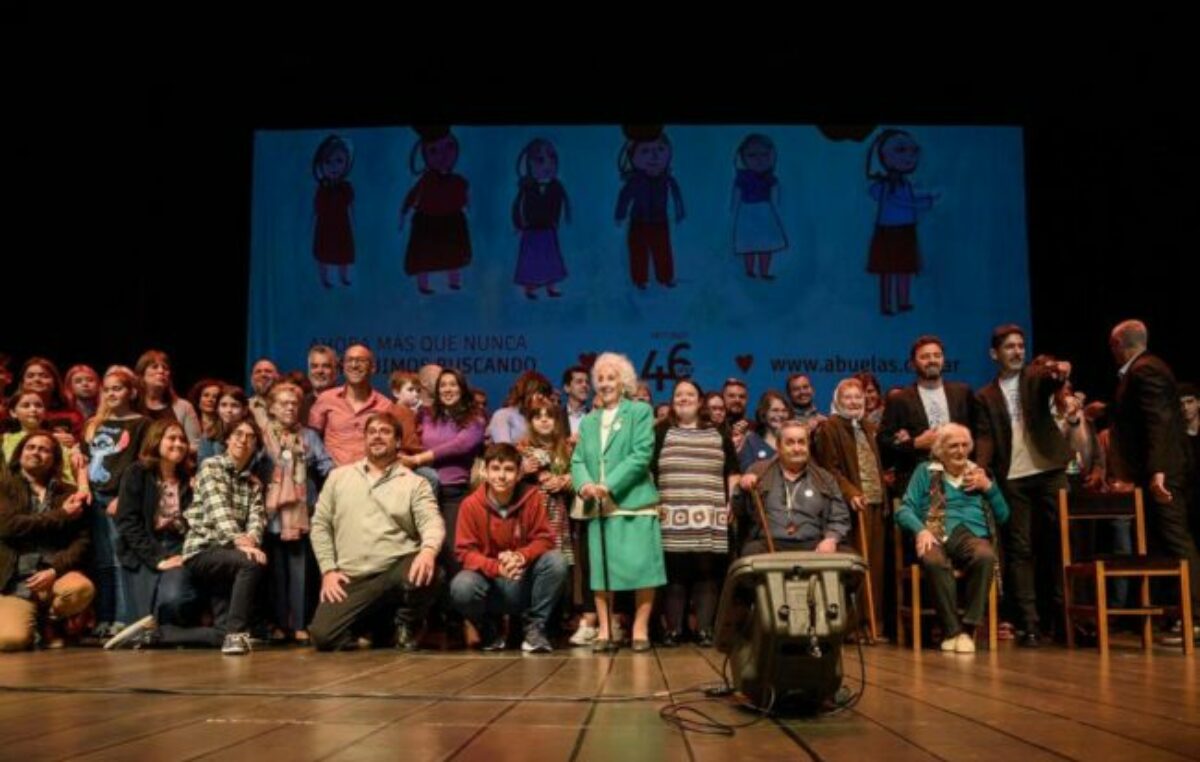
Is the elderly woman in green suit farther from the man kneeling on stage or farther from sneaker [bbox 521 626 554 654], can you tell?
the man kneeling on stage

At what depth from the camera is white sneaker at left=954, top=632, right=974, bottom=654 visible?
467 cm

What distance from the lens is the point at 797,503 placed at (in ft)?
16.9

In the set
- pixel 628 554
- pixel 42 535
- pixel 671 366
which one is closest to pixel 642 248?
pixel 671 366

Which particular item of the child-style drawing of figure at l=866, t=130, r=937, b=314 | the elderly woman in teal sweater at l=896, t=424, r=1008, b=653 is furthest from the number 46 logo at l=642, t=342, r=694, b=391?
the elderly woman in teal sweater at l=896, t=424, r=1008, b=653

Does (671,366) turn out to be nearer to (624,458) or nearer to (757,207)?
(757,207)

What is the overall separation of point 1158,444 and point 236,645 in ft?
14.3

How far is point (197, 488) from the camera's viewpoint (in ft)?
17.2

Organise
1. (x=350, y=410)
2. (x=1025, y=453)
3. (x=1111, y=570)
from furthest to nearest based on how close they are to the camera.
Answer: (x=350, y=410) < (x=1025, y=453) < (x=1111, y=570)

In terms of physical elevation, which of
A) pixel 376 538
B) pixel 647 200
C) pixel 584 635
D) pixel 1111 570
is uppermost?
pixel 647 200

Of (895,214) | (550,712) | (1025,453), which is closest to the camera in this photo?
(550,712)

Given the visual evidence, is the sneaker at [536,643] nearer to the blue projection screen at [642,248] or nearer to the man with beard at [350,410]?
the man with beard at [350,410]

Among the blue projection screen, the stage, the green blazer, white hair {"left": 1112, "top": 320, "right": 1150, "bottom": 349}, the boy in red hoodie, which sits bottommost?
the stage

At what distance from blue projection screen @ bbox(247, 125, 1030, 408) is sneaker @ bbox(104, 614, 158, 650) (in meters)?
2.90

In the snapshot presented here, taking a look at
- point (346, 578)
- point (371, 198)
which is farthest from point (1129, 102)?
point (346, 578)
